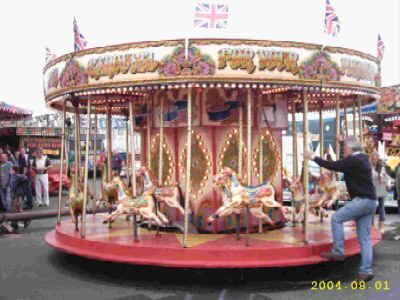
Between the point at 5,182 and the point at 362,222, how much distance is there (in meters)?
10.1

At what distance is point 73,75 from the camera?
858 cm

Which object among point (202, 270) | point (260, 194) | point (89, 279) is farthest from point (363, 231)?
point (89, 279)

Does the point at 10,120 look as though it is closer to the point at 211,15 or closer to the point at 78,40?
the point at 78,40

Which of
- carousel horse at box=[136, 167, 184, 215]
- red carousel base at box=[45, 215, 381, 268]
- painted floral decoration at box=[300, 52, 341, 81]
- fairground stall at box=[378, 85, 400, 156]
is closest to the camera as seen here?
red carousel base at box=[45, 215, 381, 268]

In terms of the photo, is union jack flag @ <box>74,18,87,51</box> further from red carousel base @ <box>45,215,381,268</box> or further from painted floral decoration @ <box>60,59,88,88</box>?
red carousel base @ <box>45,215,381,268</box>

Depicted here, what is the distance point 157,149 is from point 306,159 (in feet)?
11.4

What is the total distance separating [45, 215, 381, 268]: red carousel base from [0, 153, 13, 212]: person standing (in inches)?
200

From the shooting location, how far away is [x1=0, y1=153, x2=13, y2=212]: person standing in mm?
13797

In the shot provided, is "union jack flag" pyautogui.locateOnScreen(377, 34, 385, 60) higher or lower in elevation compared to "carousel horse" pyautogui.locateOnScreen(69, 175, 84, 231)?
higher

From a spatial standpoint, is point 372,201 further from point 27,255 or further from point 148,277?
point 27,255

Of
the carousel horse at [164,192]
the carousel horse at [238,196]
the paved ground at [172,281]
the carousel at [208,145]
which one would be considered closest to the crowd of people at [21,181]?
the carousel at [208,145]

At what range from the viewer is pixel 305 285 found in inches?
291

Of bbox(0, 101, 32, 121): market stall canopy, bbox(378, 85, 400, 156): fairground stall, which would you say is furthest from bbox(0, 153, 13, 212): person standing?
bbox(378, 85, 400, 156): fairground stall

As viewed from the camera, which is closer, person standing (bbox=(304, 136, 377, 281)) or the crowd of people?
person standing (bbox=(304, 136, 377, 281))
